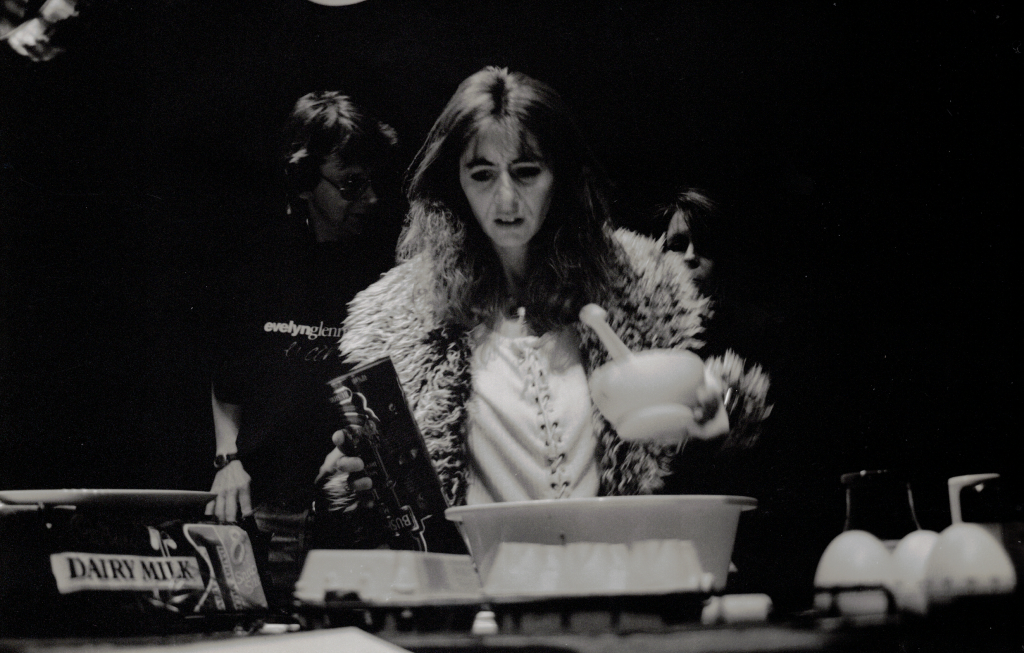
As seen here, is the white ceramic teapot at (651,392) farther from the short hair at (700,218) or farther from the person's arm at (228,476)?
the person's arm at (228,476)

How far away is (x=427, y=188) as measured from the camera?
1.40 meters

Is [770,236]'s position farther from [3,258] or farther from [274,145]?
[3,258]

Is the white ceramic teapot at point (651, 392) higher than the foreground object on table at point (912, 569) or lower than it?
higher

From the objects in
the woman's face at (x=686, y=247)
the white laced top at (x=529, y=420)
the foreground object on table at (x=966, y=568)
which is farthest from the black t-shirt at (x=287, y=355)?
the foreground object on table at (x=966, y=568)

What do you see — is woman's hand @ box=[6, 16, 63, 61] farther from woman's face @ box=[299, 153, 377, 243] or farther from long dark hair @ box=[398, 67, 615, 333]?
long dark hair @ box=[398, 67, 615, 333]

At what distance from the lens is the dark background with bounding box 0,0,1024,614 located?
1.33 metres

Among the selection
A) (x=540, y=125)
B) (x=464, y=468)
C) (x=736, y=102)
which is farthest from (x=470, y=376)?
(x=736, y=102)

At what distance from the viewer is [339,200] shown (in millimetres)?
1405

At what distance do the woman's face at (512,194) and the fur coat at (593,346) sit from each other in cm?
12

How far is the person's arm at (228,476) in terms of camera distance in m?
1.32

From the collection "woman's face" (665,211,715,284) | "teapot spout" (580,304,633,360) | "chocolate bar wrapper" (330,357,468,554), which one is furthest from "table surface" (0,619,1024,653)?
"woman's face" (665,211,715,284)

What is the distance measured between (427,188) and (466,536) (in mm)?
534

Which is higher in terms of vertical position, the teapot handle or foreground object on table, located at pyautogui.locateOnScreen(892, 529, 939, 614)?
the teapot handle

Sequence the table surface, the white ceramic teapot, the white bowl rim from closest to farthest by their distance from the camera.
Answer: the table surface < the white bowl rim < the white ceramic teapot
